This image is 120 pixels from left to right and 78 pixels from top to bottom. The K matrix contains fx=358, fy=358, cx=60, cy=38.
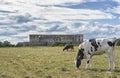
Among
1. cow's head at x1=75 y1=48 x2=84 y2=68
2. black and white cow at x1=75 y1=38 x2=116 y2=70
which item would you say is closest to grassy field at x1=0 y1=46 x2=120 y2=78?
cow's head at x1=75 y1=48 x2=84 y2=68

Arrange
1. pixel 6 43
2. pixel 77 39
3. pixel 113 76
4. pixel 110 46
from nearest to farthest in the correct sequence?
pixel 113 76 < pixel 110 46 < pixel 6 43 < pixel 77 39

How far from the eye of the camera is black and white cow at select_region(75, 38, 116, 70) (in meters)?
26.4

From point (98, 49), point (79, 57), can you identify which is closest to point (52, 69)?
point (79, 57)

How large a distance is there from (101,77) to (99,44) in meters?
6.07

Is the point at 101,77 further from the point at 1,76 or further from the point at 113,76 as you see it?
the point at 1,76

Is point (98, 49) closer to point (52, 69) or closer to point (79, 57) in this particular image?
point (79, 57)

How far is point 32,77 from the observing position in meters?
21.6

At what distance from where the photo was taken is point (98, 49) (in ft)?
89.4

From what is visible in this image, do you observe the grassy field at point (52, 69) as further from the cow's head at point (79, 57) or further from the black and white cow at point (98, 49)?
the black and white cow at point (98, 49)

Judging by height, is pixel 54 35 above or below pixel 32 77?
below

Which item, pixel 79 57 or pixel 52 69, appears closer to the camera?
pixel 52 69

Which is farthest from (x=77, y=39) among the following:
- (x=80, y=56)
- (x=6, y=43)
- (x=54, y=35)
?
(x=80, y=56)

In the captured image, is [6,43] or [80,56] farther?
[6,43]

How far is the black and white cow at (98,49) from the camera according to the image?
86.6 ft
